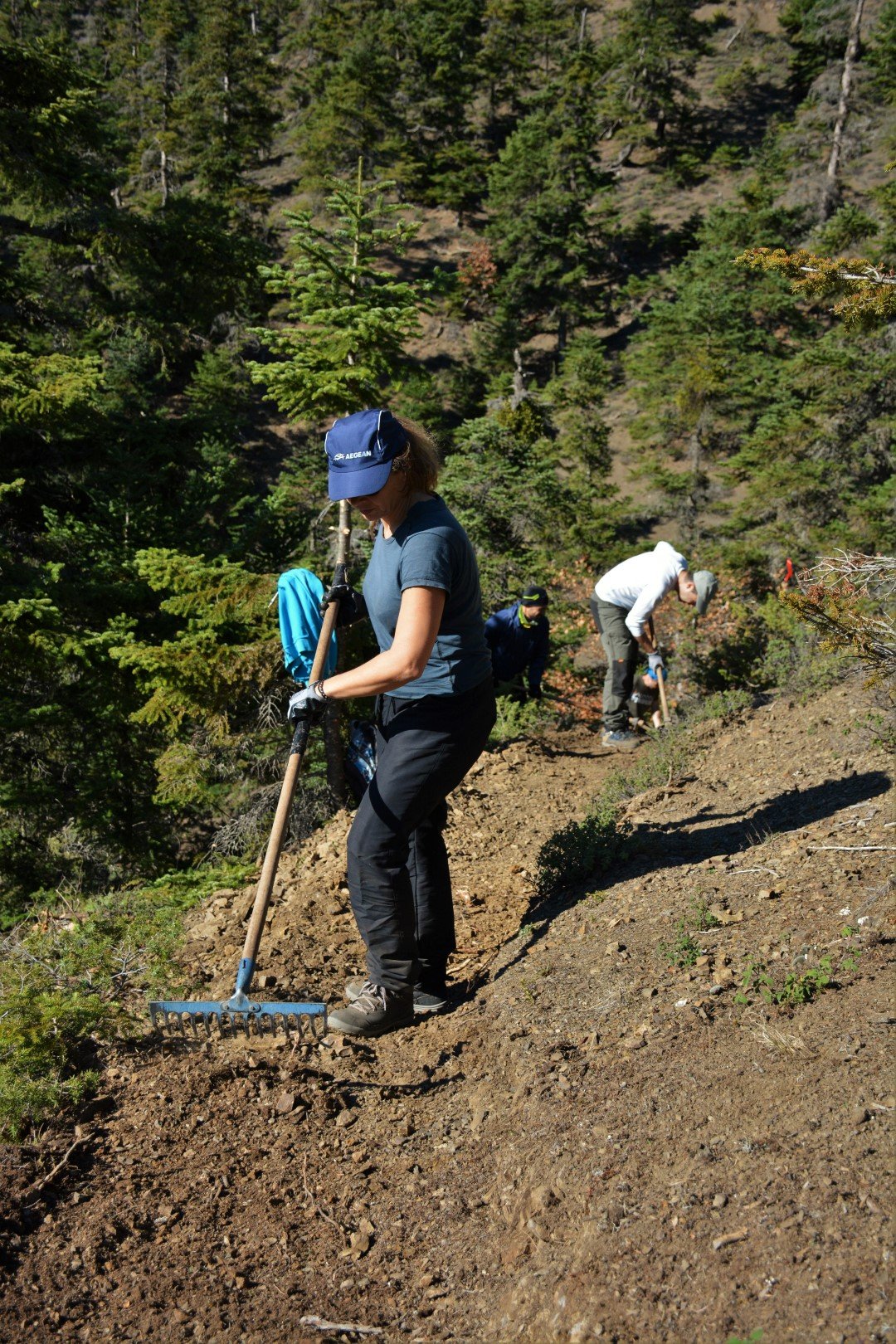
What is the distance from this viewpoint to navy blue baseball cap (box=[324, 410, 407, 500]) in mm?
3016

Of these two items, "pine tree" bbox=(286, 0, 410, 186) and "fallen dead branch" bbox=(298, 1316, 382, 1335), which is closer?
"fallen dead branch" bbox=(298, 1316, 382, 1335)

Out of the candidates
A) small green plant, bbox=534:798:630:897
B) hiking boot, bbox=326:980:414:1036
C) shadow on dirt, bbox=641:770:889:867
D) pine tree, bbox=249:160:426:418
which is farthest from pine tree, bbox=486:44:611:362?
hiking boot, bbox=326:980:414:1036

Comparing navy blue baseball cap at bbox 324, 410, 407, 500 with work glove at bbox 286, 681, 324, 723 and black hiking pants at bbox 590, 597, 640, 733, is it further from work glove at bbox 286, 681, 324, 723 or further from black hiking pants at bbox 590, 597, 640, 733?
black hiking pants at bbox 590, 597, 640, 733

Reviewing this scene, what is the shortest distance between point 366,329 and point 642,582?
318 cm

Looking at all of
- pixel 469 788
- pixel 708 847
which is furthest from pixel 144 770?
pixel 708 847

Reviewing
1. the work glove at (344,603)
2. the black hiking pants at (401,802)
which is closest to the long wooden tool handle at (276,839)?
the work glove at (344,603)

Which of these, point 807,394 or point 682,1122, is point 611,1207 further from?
point 807,394

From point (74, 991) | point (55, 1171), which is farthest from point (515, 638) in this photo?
point (55, 1171)

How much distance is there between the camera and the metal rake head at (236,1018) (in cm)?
327

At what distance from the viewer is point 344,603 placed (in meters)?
3.85

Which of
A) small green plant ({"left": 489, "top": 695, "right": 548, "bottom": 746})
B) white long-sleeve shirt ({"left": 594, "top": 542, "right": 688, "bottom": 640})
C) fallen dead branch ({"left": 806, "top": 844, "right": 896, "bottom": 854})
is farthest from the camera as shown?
small green plant ({"left": 489, "top": 695, "right": 548, "bottom": 746})

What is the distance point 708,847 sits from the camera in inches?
183

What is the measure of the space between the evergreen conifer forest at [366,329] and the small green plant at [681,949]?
3.36 meters

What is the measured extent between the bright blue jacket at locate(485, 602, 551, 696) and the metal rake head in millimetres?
5044
